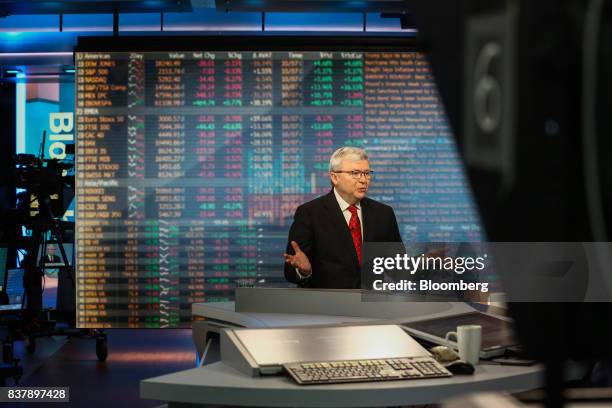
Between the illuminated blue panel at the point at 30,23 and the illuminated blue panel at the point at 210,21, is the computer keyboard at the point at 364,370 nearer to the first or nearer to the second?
the illuminated blue panel at the point at 210,21

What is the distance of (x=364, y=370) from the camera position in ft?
5.75

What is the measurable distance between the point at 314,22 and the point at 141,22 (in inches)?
58.2

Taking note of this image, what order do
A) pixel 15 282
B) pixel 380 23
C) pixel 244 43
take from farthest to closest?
pixel 380 23, pixel 15 282, pixel 244 43

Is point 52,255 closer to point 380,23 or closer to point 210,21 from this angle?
point 210,21

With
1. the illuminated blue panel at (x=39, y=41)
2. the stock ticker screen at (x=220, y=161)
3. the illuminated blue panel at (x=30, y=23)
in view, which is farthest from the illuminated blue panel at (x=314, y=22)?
the stock ticker screen at (x=220, y=161)

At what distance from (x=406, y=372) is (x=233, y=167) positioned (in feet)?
10.8

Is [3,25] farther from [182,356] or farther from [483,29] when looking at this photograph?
[483,29]

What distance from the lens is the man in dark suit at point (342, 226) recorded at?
377 centimetres

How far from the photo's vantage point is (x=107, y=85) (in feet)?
16.0

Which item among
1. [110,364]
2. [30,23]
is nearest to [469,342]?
[110,364]

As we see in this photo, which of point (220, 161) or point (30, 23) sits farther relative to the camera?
point (30, 23)

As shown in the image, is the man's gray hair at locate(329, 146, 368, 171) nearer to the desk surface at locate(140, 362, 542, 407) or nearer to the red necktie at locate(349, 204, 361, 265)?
the red necktie at locate(349, 204, 361, 265)

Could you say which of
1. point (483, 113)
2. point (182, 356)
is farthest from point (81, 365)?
point (483, 113)

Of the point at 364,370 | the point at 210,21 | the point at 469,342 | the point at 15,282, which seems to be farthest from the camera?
the point at 210,21
